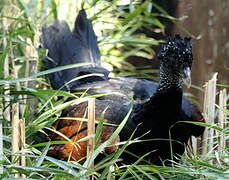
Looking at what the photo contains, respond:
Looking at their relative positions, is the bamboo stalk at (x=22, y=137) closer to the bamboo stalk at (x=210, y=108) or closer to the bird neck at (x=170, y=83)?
the bird neck at (x=170, y=83)

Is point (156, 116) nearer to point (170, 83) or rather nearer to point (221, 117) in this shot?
point (170, 83)

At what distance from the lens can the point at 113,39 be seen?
4434 millimetres

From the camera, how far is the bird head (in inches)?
119

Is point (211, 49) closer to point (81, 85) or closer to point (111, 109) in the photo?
point (81, 85)

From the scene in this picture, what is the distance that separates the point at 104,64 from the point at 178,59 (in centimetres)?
193

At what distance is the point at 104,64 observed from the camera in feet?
16.1

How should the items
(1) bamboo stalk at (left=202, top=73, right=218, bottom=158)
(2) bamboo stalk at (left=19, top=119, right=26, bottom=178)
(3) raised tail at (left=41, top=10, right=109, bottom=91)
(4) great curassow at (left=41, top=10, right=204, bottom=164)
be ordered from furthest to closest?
(3) raised tail at (left=41, top=10, right=109, bottom=91)
(1) bamboo stalk at (left=202, top=73, right=218, bottom=158)
(4) great curassow at (left=41, top=10, right=204, bottom=164)
(2) bamboo stalk at (left=19, top=119, right=26, bottom=178)

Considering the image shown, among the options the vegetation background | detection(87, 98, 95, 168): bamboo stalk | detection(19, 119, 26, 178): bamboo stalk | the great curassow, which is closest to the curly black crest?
the great curassow

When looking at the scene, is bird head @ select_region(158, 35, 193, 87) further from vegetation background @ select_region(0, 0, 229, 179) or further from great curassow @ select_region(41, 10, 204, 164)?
vegetation background @ select_region(0, 0, 229, 179)

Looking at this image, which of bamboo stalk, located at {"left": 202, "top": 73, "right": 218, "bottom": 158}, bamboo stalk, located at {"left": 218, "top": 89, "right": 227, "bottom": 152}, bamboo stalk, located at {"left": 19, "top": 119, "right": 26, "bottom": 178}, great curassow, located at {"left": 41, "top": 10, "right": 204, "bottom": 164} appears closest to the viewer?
bamboo stalk, located at {"left": 19, "top": 119, "right": 26, "bottom": 178}

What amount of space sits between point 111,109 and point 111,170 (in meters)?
0.78

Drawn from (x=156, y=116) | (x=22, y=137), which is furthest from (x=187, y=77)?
(x=22, y=137)

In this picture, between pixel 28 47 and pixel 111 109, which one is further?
pixel 28 47

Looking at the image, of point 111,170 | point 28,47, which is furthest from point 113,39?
point 111,170
